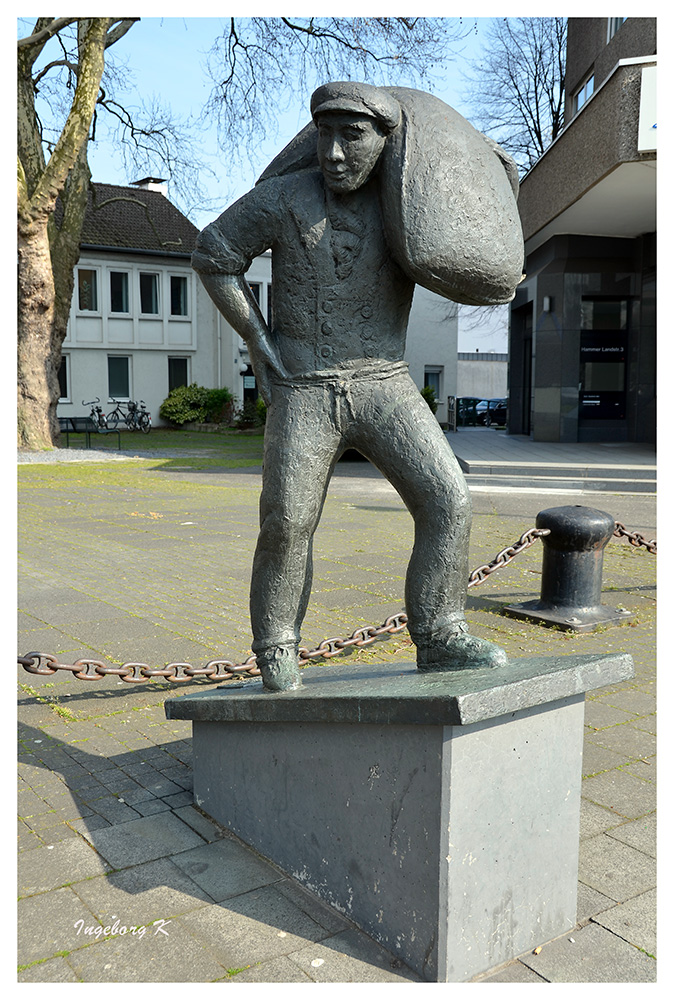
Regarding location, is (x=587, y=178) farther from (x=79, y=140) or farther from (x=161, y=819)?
(x=161, y=819)

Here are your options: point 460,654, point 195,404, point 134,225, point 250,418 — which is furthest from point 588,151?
point 134,225

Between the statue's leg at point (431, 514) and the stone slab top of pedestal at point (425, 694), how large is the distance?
134mm

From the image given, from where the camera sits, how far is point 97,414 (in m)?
34.2

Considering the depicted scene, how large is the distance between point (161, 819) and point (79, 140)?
1880 centimetres

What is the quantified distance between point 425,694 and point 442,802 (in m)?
0.31

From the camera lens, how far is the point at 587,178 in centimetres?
1589

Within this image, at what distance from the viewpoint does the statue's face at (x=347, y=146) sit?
9.29 feet

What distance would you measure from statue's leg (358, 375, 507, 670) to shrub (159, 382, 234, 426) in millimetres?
32265

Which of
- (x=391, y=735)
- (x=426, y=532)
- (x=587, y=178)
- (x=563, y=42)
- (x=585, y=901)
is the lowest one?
(x=585, y=901)

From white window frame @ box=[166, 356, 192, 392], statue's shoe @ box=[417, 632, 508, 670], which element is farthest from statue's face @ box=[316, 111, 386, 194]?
white window frame @ box=[166, 356, 192, 392]

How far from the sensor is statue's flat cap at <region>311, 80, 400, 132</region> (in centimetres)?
280

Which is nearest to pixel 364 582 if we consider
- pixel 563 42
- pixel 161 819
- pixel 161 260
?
pixel 161 819

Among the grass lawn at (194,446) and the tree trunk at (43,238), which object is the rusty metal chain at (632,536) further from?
the tree trunk at (43,238)

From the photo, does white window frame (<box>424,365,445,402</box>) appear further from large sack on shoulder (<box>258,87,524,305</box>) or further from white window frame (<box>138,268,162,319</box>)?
large sack on shoulder (<box>258,87,524,305</box>)
